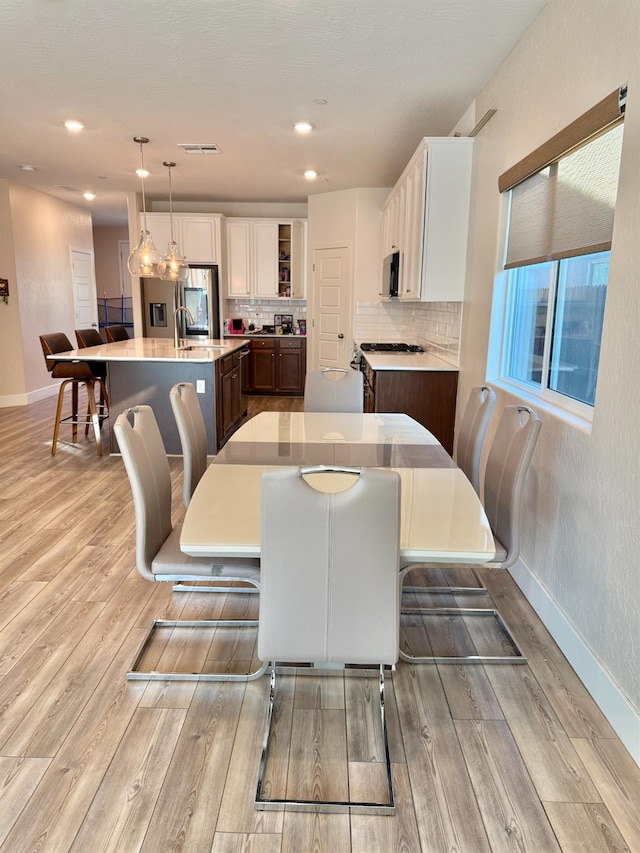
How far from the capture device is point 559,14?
2.43 m

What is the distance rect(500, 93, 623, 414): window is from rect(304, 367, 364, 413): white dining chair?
94cm

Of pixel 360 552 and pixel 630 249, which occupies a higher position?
pixel 630 249

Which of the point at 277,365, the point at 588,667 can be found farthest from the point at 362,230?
the point at 588,667

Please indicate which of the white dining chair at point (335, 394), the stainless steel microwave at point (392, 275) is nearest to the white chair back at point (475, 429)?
the white dining chair at point (335, 394)

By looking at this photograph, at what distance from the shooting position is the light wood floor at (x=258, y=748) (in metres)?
1.47

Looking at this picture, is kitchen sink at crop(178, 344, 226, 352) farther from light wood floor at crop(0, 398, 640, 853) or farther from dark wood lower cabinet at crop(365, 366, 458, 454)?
light wood floor at crop(0, 398, 640, 853)

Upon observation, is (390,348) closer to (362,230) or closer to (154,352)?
(362,230)

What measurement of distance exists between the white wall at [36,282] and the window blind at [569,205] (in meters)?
6.11

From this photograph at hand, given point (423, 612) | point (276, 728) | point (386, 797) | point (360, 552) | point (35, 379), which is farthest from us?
point (35, 379)

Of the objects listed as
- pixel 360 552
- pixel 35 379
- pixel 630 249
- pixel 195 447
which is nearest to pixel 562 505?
pixel 630 249

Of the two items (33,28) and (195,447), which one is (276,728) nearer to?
(195,447)

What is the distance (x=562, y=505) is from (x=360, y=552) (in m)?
1.29

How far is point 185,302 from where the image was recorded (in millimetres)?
7641

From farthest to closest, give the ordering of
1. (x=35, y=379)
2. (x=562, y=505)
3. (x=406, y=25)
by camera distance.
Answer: (x=35, y=379) → (x=406, y=25) → (x=562, y=505)
